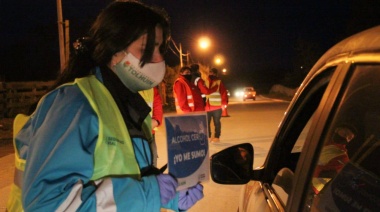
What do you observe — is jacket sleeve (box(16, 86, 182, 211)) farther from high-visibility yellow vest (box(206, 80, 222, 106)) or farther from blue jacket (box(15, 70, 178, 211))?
high-visibility yellow vest (box(206, 80, 222, 106))

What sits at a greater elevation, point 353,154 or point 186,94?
point 353,154

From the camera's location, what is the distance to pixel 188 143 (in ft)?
6.46

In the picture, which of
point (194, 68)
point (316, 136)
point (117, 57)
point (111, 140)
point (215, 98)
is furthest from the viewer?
point (215, 98)

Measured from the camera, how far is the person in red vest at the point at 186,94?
8.17 m

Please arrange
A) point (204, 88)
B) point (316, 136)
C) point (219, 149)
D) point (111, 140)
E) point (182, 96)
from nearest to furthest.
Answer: point (111, 140) < point (316, 136) < point (182, 96) < point (219, 149) < point (204, 88)

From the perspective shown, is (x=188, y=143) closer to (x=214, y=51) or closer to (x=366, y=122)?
(x=366, y=122)

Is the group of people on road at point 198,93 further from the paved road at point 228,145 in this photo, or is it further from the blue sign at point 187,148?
the blue sign at point 187,148

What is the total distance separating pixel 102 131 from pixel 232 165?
93 centimetres

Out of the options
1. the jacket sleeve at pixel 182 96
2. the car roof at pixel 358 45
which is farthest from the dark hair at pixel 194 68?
the car roof at pixel 358 45

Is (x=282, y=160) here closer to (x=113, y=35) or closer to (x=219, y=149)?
(x=113, y=35)

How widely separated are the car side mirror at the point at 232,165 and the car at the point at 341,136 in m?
0.17

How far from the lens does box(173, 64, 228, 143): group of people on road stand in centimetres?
821

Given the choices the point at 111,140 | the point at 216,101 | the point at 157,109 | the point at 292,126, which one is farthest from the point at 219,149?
the point at 111,140

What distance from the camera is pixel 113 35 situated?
1.68 m
